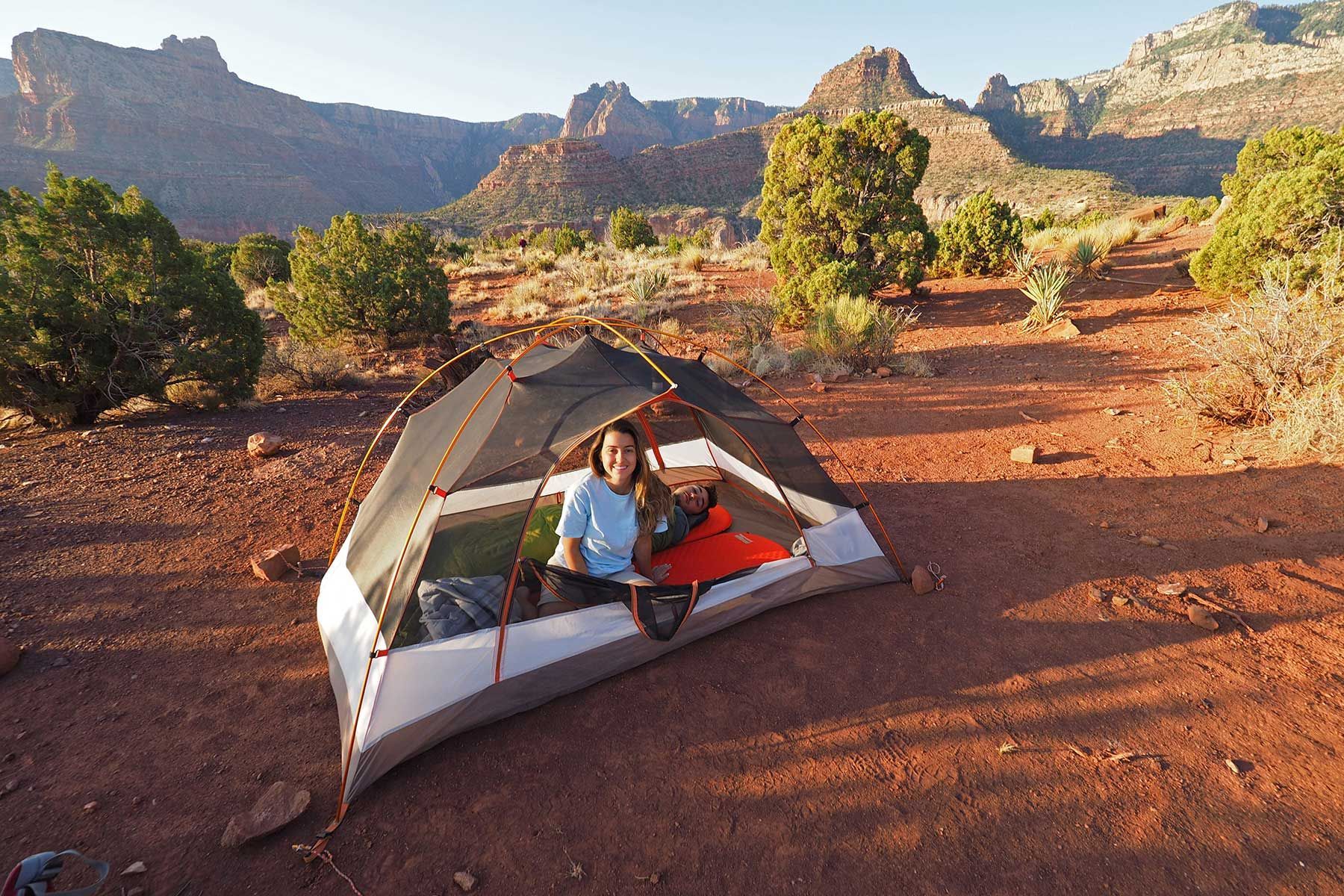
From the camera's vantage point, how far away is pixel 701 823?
2674mm

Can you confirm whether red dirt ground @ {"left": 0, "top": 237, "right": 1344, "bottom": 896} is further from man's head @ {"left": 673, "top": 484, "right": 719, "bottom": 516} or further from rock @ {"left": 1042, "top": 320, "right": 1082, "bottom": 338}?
rock @ {"left": 1042, "top": 320, "right": 1082, "bottom": 338}

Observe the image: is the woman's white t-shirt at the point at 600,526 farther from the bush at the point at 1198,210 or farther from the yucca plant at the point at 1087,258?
the bush at the point at 1198,210

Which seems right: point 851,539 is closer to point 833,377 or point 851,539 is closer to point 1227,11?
point 833,377

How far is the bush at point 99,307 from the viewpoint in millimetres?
6289

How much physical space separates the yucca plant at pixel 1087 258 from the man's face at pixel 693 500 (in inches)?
510

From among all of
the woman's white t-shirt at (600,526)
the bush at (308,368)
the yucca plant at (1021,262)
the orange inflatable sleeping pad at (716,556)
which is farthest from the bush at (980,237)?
the bush at (308,368)

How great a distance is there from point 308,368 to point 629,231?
62.2 ft

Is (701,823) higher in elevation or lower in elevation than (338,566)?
lower

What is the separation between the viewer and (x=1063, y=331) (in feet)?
32.4

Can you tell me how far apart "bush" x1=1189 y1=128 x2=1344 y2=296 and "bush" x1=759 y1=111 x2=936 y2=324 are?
181 inches

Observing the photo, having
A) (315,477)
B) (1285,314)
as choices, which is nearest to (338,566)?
(315,477)

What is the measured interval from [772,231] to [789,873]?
41.6 ft

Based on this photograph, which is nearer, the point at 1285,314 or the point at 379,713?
the point at 379,713

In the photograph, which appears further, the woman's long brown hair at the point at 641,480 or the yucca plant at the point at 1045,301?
the yucca plant at the point at 1045,301
